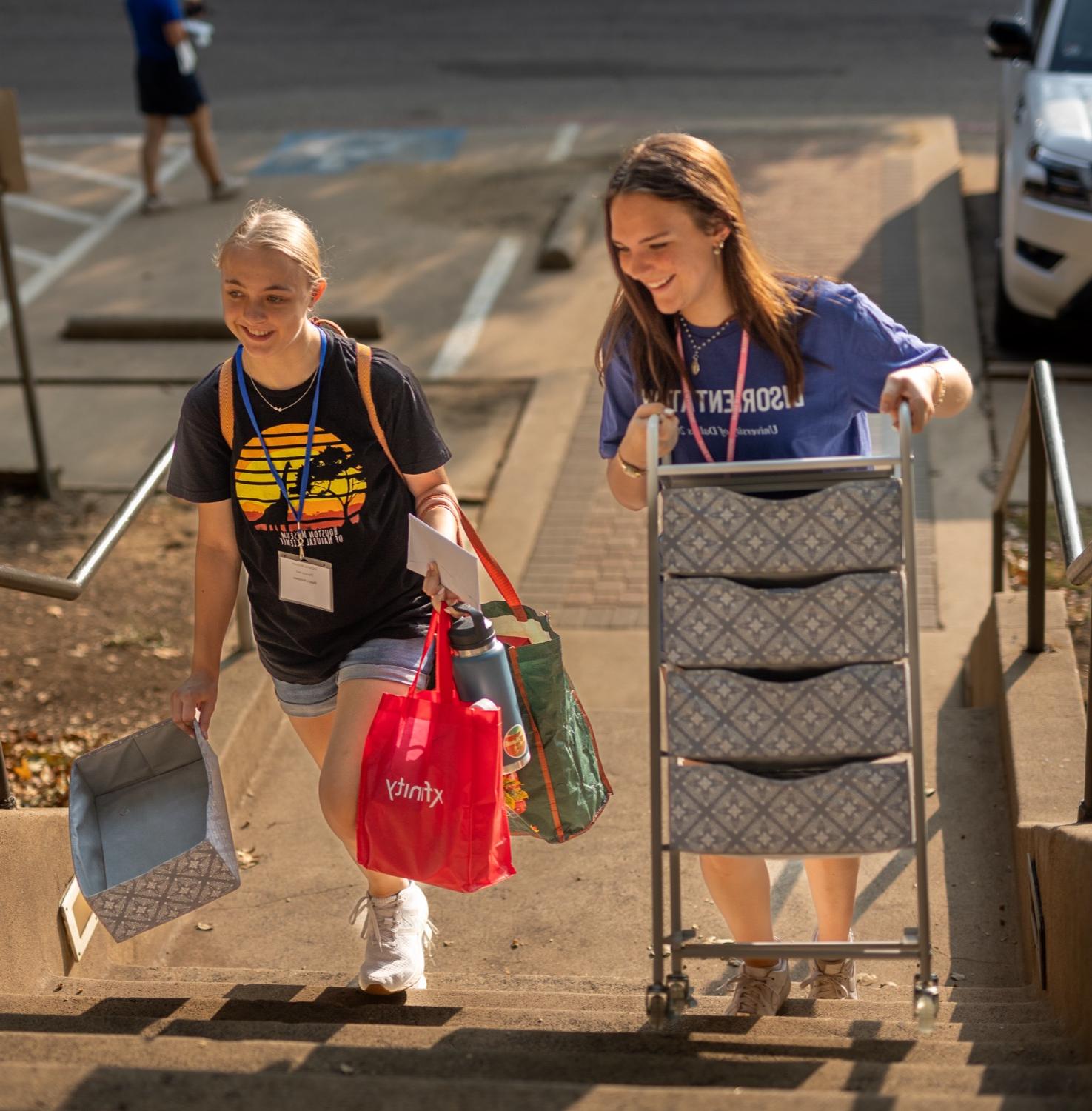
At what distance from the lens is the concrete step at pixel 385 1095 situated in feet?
8.56

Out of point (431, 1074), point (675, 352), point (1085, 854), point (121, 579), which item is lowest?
point (121, 579)

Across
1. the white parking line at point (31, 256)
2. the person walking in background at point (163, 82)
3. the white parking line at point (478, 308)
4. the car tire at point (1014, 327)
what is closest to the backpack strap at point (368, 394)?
the white parking line at point (478, 308)

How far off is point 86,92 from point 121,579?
36.8 ft

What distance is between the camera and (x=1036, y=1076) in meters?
2.77

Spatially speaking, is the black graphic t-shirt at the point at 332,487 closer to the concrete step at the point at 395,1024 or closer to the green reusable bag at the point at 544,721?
the green reusable bag at the point at 544,721

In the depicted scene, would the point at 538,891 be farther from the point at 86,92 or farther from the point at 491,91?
the point at 86,92

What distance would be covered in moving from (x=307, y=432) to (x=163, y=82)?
9530 millimetres

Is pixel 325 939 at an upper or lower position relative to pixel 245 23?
lower

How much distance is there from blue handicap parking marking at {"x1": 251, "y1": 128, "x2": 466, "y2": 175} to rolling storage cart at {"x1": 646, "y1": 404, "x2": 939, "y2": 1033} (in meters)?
10.7

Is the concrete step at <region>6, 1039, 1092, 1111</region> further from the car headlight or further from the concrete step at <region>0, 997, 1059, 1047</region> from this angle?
the car headlight

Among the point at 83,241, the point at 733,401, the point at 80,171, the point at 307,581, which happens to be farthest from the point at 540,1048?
the point at 80,171

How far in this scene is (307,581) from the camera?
3.42 meters

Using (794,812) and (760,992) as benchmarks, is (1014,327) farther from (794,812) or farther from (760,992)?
(794,812)

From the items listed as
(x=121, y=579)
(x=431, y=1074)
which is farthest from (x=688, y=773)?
(x=121, y=579)
